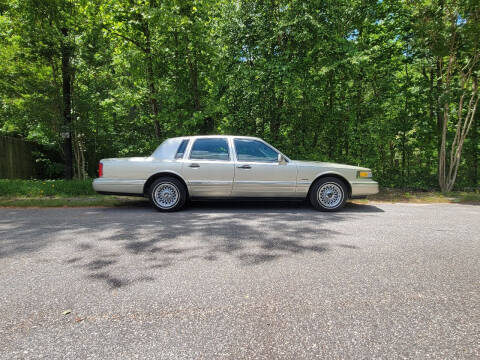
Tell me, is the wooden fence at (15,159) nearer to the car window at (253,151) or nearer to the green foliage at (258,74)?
the green foliage at (258,74)

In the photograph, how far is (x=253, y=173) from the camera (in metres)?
5.91

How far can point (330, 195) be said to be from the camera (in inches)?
237

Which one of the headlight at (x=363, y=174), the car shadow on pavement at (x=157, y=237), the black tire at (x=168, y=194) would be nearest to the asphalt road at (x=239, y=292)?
the car shadow on pavement at (x=157, y=237)

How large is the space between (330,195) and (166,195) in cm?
357

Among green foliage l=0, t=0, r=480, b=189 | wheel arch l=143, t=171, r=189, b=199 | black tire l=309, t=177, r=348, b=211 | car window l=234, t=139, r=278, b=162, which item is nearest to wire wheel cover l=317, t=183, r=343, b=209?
black tire l=309, t=177, r=348, b=211

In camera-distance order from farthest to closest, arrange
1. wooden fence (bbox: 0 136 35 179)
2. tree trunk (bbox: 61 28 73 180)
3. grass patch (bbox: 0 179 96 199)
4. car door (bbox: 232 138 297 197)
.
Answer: wooden fence (bbox: 0 136 35 179), tree trunk (bbox: 61 28 73 180), grass patch (bbox: 0 179 96 199), car door (bbox: 232 138 297 197)

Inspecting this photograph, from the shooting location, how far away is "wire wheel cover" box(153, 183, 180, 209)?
5844 millimetres

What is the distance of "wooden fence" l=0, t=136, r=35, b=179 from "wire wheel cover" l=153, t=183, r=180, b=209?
35.2 feet

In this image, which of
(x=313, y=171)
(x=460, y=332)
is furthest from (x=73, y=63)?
(x=460, y=332)

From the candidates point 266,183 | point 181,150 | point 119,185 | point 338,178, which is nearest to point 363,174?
point 338,178

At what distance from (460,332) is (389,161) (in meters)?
9.22

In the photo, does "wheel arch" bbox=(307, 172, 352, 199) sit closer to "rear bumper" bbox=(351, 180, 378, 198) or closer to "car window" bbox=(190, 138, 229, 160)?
"rear bumper" bbox=(351, 180, 378, 198)

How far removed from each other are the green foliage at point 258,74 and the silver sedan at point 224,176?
3093mm

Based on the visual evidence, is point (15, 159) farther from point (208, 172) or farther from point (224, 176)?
point (224, 176)
